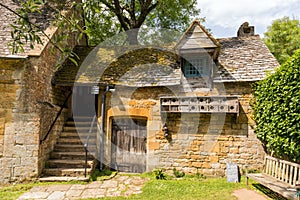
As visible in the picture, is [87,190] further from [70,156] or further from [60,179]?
[70,156]

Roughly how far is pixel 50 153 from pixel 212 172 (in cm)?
566

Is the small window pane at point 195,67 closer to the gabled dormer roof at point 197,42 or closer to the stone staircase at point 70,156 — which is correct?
the gabled dormer roof at point 197,42

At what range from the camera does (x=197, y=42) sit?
293 inches

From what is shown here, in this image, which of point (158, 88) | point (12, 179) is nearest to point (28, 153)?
point (12, 179)

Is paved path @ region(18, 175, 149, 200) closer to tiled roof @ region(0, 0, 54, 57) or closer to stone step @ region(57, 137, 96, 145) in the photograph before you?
stone step @ region(57, 137, 96, 145)

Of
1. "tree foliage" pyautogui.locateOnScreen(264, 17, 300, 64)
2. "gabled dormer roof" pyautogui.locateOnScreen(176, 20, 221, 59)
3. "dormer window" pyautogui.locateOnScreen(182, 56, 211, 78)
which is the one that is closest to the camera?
"gabled dormer roof" pyautogui.locateOnScreen(176, 20, 221, 59)

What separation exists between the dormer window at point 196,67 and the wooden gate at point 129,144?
97.7 inches

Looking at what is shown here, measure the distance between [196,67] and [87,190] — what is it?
215 inches

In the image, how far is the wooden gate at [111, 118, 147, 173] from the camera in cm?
816

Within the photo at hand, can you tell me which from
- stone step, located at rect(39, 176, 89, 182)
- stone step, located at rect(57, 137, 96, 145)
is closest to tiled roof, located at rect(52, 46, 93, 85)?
stone step, located at rect(57, 137, 96, 145)

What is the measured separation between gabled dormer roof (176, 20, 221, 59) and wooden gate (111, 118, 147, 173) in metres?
3.07

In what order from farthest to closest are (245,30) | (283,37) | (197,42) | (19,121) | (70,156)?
(283,37) → (245,30) → (70,156) → (197,42) → (19,121)

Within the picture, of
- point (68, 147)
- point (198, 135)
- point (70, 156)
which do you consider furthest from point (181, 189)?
point (68, 147)

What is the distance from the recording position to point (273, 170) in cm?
588
